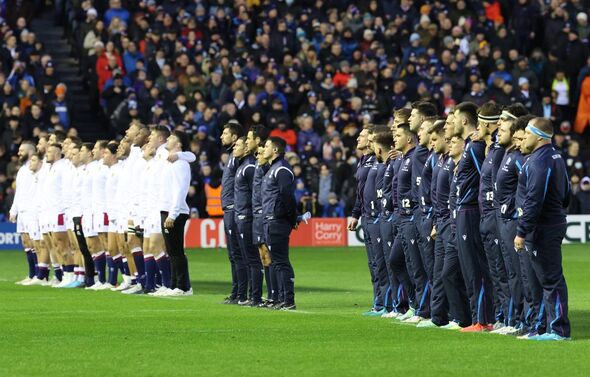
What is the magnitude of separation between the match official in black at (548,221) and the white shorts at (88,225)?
12.1m

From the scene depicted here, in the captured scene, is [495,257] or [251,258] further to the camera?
[251,258]

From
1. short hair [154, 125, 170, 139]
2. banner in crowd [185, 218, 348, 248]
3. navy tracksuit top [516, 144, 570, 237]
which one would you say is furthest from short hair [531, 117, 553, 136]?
banner in crowd [185, 218, 348, 248]

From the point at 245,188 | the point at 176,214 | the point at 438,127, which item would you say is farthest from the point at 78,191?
the point at 438,127

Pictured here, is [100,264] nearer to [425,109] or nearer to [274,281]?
[274,281]

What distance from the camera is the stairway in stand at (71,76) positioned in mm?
40375

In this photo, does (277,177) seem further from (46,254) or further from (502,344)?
(46,254)

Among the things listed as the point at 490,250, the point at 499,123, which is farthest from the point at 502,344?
the point at 499,123

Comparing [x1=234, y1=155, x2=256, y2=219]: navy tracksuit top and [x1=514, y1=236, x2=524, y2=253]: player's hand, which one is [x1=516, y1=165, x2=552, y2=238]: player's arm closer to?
[x1=514, y1=236, x2=524, y2=253]: player's hand

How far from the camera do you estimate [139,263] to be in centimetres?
2514

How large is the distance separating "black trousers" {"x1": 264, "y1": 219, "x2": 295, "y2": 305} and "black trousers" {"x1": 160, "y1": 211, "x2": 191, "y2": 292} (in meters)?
3.29

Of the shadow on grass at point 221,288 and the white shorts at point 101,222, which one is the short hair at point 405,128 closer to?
the shadow on grass at point 221,288

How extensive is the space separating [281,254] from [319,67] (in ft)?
72.0

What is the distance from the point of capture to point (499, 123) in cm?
1655

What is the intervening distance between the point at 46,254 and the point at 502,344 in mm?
14175
